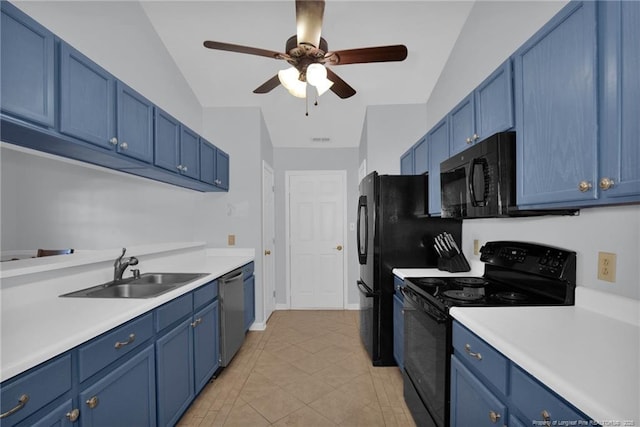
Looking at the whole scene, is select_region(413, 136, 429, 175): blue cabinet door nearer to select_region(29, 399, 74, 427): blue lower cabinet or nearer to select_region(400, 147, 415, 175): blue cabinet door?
select_region(400, 147, 415, 175): blue cabinet door

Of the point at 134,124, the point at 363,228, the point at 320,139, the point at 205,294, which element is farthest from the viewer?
the point at 320,139

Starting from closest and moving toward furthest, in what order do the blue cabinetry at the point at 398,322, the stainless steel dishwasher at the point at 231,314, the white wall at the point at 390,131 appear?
the blue cabinetry at the point at 398,322 < the stainless steel dishwasher at the point at 231,314 < the white wall at the point at 390,131

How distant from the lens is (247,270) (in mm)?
3281

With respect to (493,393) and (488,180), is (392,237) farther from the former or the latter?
(493,393)

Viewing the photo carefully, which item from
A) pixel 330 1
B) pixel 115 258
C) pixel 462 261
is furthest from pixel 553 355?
pixel 330 1

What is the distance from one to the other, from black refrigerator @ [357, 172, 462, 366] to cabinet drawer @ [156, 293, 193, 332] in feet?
5.03

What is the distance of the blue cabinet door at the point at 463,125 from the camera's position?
183cm

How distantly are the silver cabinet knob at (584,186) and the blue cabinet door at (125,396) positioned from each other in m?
2.01

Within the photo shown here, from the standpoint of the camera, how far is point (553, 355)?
36.0 inches

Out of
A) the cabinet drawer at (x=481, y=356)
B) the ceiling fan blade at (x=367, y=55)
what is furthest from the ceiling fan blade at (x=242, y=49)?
the cabinet drawer at (x=481, y=356)

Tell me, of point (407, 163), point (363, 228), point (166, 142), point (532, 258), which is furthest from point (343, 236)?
point (532, 258)

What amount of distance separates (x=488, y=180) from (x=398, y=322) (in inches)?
56.8

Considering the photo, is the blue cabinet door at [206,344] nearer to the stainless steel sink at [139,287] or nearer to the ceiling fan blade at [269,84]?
the stainless steel sink at [139,287]

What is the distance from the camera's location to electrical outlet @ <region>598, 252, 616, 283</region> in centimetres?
125
